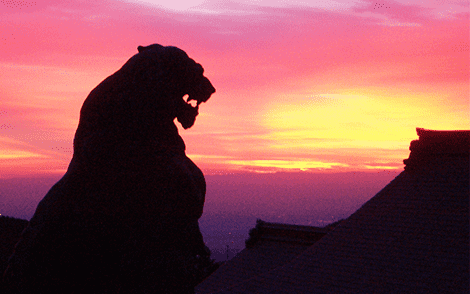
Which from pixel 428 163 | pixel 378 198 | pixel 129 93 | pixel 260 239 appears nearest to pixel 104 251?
pixel 129 93

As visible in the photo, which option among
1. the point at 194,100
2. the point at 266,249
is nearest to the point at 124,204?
the point at 194,100

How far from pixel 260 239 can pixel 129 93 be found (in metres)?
14.8

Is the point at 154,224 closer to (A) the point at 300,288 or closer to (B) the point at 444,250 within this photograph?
(A) the point at 300,288

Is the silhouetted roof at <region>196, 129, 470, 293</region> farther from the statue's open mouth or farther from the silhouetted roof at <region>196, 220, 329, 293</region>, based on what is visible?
the statue's open mouth

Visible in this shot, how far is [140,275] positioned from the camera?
11.1 feet

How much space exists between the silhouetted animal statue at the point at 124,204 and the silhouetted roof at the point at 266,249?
10.8 meters

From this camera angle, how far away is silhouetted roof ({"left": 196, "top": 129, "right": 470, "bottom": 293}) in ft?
31.6

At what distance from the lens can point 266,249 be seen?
16828mm

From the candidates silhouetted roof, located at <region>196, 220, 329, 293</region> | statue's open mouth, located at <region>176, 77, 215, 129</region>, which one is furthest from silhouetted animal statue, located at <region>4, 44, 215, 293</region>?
silhouetted roof, located at <region>196, 220, 329, 293</region>

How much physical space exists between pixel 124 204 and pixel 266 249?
552 inches

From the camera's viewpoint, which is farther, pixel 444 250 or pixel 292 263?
pixel 292 263

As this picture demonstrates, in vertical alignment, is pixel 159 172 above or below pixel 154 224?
above

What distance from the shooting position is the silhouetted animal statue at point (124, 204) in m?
3.39

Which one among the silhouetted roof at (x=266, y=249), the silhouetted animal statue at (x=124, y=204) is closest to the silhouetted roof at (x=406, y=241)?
the silhouetted roof at (x=266, y=249)
